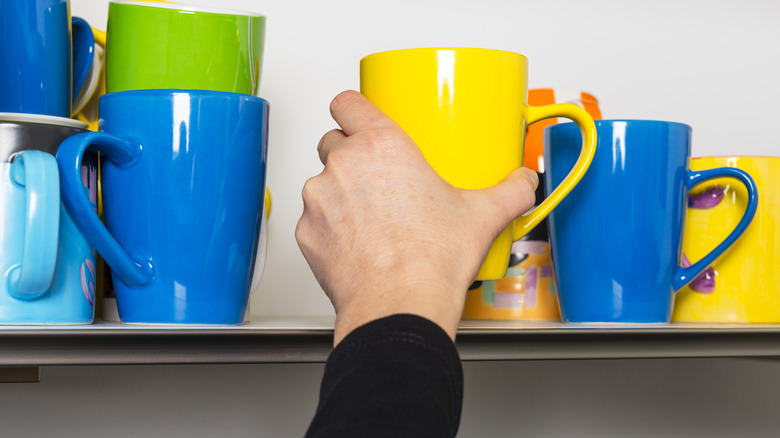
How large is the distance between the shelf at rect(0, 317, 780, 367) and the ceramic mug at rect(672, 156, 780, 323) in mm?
91

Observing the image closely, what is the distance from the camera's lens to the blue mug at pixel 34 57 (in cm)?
51

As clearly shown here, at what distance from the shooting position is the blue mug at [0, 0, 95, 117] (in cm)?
51

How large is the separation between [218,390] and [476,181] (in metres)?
0.46

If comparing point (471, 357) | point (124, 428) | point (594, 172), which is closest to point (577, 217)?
point (594, 172)

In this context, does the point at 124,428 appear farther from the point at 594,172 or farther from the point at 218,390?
the point at 594,172

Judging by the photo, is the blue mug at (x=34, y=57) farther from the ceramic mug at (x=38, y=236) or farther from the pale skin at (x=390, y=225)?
the pale skin at (x=390, y=225)

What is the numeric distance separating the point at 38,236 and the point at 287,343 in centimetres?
15

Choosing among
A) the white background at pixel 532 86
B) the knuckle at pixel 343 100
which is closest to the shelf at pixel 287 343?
Answer: the knuckle at pixel 343 100

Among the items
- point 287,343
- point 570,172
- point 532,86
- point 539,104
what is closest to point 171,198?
point 287,343

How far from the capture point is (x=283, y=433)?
81cm

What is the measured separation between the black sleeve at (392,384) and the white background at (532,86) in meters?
0.41

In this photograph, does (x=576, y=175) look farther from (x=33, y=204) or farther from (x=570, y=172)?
(x=33, y=204)

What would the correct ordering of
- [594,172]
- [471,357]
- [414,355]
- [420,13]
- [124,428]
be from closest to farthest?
[414,355]
[471,357]
[594,172]
[124,428]
[420,13]

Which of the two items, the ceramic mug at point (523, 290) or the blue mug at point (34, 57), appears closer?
the blue mug at point (34, 57)
